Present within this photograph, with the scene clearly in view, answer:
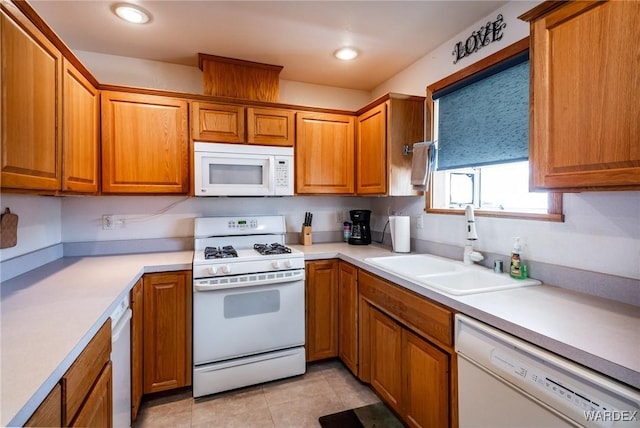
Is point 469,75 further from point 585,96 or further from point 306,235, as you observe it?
point 306,235

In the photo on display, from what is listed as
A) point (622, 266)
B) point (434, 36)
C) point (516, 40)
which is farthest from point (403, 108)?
point (622, 266)

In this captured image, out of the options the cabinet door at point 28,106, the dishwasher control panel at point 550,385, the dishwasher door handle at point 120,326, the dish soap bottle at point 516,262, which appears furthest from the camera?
the dish soap bottle at point 516,262

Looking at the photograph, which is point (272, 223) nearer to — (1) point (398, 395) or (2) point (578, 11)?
(1) point (398, 395)

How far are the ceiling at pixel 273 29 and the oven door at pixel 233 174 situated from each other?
2.62 feet

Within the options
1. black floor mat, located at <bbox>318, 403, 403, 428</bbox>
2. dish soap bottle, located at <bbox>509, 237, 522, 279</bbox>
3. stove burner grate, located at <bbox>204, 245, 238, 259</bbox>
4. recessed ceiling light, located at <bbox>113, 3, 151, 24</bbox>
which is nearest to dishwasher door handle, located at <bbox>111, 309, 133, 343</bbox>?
stove burner grate, located at <bbox>204, 245, 238, 259</bbox>

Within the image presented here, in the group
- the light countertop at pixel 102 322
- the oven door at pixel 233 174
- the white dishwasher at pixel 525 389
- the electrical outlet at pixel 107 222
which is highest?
the oven door at pixel 233 174

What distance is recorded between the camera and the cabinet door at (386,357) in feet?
5.71

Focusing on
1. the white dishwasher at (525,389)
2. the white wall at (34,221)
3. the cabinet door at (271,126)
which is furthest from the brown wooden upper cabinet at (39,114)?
the white dishwasher at (525,389)

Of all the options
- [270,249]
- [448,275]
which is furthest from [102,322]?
[448,275]

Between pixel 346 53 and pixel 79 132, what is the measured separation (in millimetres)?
1861

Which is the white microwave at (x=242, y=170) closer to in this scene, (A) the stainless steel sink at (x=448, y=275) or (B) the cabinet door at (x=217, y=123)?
(B) the cabinet door at (x=217, y=123)

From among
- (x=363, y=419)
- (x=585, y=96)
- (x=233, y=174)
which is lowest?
(x=363, y=419)

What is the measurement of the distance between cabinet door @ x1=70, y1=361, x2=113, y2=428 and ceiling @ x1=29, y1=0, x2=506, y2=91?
6.30ft

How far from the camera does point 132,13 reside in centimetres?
184
